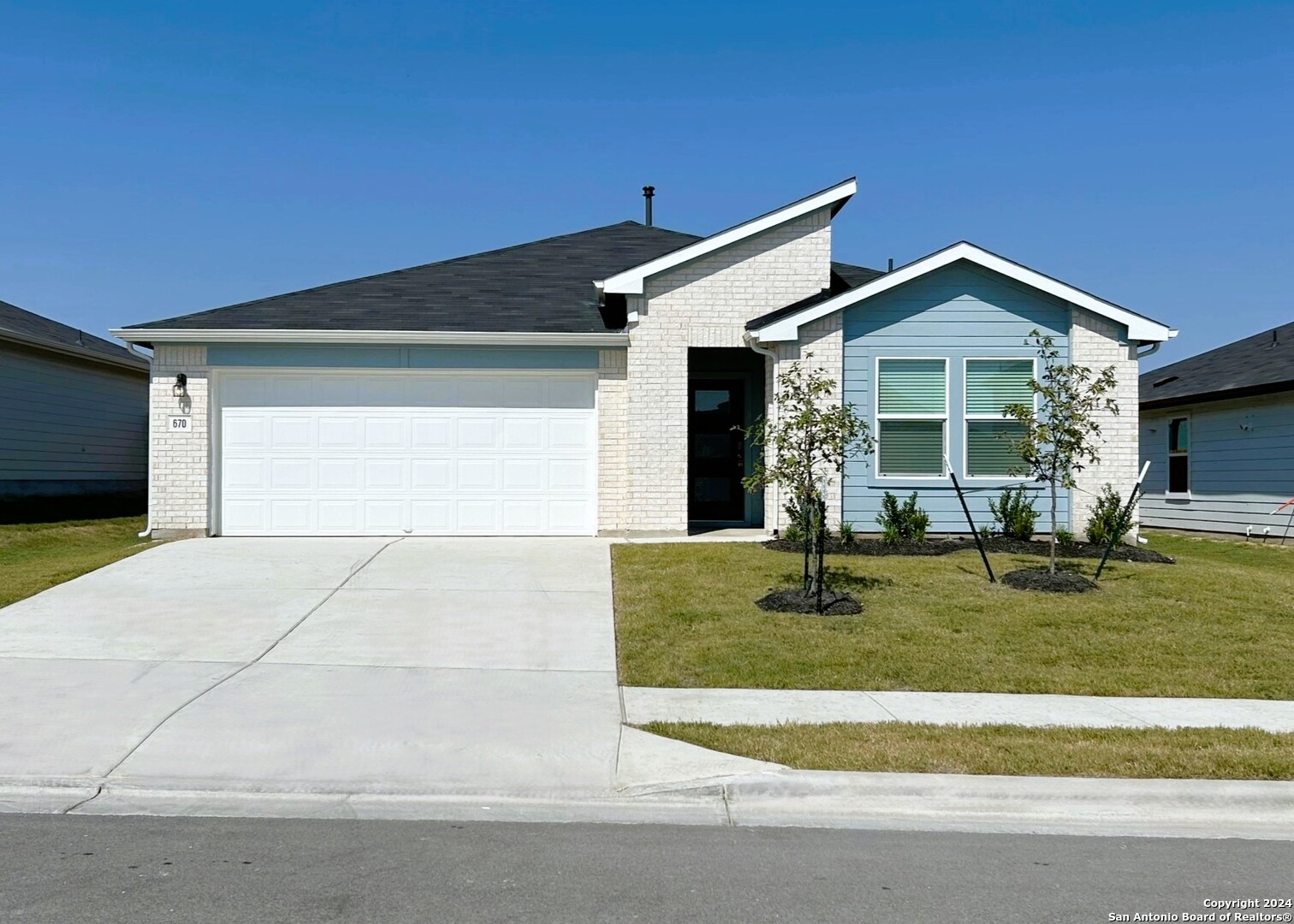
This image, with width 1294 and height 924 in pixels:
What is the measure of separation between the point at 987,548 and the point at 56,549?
1449cm

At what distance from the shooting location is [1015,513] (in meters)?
14.3

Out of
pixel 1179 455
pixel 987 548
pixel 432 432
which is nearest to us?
pixel 987 548

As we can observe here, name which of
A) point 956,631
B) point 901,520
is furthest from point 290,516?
point 956,631

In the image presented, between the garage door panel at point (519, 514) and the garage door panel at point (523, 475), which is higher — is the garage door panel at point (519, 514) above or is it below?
below

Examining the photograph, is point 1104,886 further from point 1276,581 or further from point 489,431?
point 489,431

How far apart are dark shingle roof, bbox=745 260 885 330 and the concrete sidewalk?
7.53 metres

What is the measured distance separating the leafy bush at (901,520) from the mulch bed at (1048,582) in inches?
97.4

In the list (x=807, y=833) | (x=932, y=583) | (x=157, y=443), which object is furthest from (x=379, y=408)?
(x=807, y=833)

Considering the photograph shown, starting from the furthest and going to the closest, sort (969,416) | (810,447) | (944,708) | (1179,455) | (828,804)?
(1179,455), (969,416), (810,447), (944,708), (828,804)

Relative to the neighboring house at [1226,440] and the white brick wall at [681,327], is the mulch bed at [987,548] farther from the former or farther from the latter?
the neighboring house at [1226,440]

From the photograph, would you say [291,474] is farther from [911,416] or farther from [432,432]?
[911,416]

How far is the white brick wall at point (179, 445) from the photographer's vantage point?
1451 cm

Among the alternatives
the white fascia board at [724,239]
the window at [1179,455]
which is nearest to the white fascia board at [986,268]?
the white fascia board at [724,239]

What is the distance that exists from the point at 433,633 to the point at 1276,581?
9.87 m
